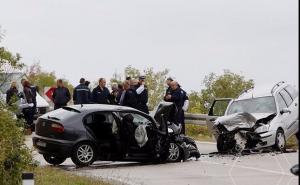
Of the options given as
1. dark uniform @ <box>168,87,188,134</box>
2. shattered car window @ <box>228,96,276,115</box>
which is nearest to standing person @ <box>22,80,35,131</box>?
dark uniform @ <box>168,87,188,134</box>

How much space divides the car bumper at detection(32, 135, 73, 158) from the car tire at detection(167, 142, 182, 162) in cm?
227

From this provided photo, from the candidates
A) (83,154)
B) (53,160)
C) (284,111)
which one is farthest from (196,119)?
(83,154)

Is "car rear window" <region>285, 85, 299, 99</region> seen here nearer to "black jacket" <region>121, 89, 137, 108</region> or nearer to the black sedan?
"black jacket" <region>121, 89, 137, 108</region>

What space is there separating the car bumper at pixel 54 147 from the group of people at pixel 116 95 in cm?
148

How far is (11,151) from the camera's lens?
9.57 meters

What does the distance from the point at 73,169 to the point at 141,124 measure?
5.57 feet

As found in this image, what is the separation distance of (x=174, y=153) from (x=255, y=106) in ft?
13.2

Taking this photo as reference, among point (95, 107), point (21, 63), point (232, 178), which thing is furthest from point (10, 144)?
point (95, 107)

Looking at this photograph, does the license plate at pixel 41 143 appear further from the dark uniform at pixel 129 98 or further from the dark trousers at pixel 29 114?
the dark trousers at pixel 29 114

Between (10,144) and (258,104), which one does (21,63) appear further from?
(258,104)

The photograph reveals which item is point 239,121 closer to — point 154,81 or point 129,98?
point 129,98

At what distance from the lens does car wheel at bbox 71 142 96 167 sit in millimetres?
15834

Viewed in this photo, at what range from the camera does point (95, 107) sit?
53.5 ft

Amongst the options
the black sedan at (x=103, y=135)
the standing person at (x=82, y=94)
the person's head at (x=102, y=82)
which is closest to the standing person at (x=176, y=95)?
the person's head at (x=102, y=82)
